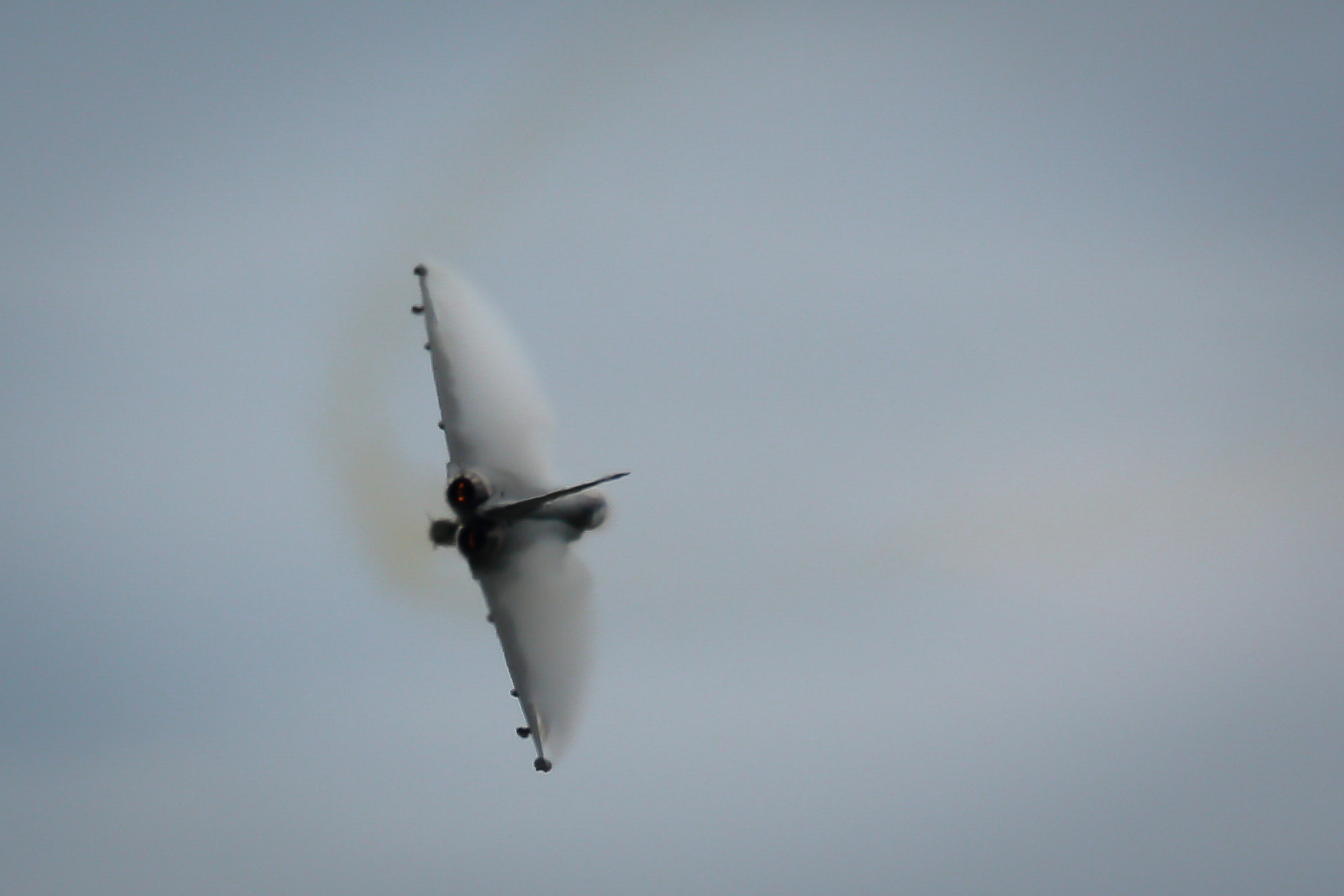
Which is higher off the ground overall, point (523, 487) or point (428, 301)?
point (428, 301)

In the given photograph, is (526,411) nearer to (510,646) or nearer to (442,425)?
(442,425)

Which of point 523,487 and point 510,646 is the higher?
point 523,487

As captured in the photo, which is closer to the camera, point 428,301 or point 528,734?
point 528,734

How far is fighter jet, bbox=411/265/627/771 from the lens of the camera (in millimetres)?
74188

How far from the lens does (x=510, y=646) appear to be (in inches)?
3019

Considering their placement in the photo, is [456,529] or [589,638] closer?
[456,529]

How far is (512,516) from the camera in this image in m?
74.8

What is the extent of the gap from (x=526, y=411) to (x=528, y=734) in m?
13.4

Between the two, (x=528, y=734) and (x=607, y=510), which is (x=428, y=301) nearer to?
(x=607, y=510)

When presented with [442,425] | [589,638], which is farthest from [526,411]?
[589,638]

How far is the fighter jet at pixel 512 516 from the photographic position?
7419 cm

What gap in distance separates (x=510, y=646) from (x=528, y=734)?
3.49 metres

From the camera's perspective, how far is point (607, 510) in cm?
8144

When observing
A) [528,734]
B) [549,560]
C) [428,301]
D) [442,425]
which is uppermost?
[428,301]
